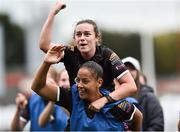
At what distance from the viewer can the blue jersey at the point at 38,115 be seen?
10.9 meters

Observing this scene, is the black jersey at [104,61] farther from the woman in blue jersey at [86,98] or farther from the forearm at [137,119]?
the forearm at [137,119]

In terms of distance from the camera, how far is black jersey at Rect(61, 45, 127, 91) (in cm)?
791

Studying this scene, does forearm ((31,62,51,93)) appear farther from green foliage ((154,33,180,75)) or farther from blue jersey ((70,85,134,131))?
green foliage ((154,33,180,75))

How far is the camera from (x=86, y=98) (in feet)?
25.5

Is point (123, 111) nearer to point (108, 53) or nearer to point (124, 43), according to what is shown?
point (108, 53)

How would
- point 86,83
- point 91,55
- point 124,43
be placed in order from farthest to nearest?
point 124,43 → point 91,55 → point 86,83

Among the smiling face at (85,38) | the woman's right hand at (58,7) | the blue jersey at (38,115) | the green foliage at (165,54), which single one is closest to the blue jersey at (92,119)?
the smiling face at (85,38)

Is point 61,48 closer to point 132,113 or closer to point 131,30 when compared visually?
point 132,113

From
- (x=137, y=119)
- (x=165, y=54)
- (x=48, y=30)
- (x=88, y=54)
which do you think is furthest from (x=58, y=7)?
(x=165, y=54)

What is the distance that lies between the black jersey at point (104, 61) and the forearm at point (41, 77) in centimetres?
24

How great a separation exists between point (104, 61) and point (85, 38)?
302 mm

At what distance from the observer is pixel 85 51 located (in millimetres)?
7840

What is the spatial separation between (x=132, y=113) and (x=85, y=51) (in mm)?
759

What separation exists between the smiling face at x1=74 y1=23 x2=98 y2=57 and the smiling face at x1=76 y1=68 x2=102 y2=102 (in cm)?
24
